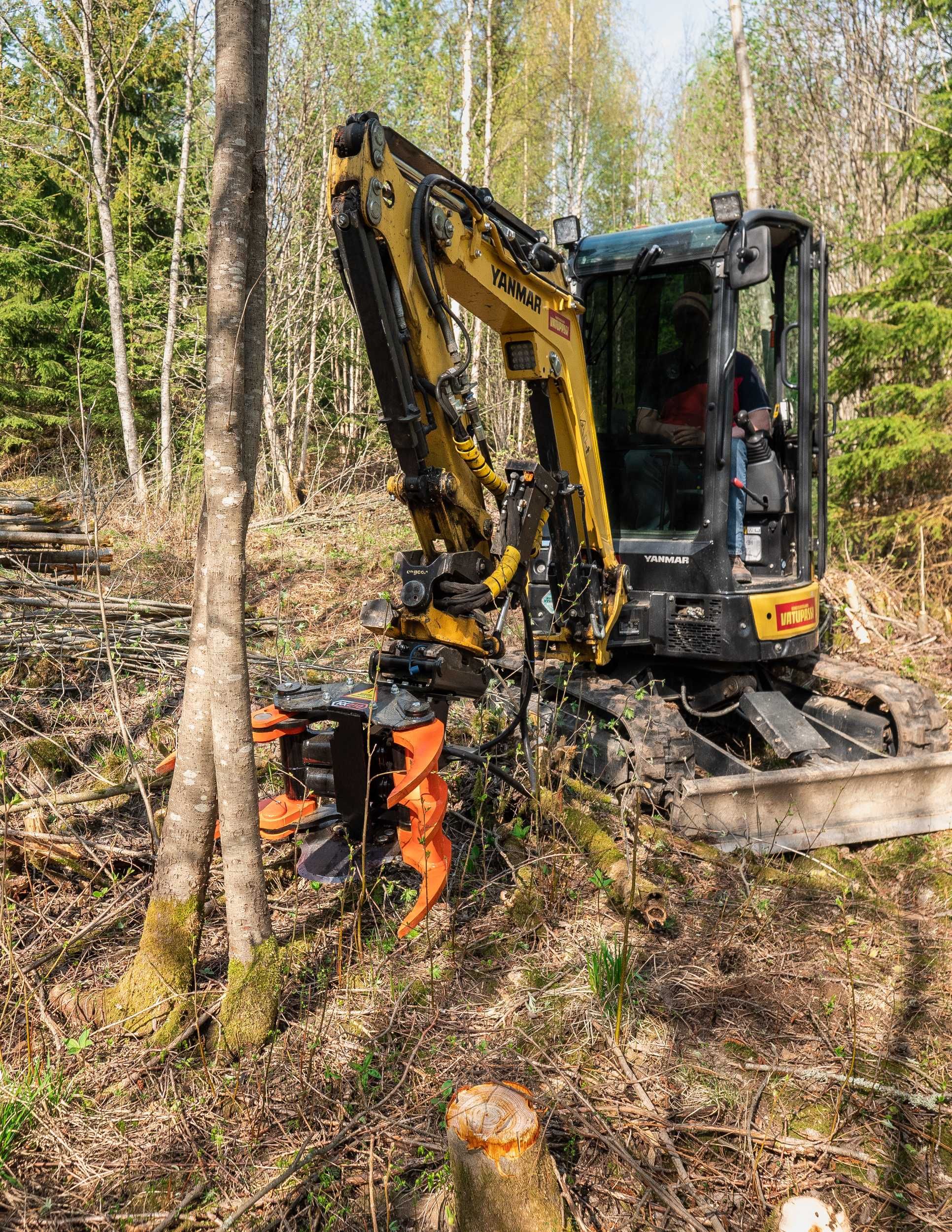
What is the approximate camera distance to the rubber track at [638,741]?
15.2ft

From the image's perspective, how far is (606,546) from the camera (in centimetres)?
521

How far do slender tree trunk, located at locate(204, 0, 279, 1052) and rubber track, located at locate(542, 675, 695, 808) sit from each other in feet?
6.62

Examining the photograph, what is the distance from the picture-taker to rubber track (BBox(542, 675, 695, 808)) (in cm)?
464

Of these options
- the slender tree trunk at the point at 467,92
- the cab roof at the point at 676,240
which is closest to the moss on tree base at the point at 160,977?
the cab roof at the point at 676,240

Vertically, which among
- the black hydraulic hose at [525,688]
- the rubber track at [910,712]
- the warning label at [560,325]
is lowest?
the rubber track at [910,712]

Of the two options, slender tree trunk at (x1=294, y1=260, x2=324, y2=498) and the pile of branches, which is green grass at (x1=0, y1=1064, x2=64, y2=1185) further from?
slender tree trunk at (x1=294, y1=260, x2=324, y2=498)

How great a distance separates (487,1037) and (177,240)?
1306 cm

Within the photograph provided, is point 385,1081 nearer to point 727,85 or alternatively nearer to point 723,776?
point 723,776

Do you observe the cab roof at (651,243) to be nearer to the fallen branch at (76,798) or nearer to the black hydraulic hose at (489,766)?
the black hydraulic hose at (489,766)

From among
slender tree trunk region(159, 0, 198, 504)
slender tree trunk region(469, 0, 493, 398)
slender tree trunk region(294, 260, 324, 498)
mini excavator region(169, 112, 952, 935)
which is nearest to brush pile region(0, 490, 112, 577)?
mini excavator region(169, 112, 952, 935)

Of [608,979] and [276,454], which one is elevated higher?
[276,454]

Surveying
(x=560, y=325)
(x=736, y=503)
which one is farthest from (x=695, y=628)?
(x=560, y=325)

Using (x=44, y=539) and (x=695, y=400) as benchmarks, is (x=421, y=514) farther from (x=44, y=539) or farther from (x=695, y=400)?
(x=44, y=539)

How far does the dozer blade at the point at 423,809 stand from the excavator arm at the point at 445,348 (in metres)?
0.65
